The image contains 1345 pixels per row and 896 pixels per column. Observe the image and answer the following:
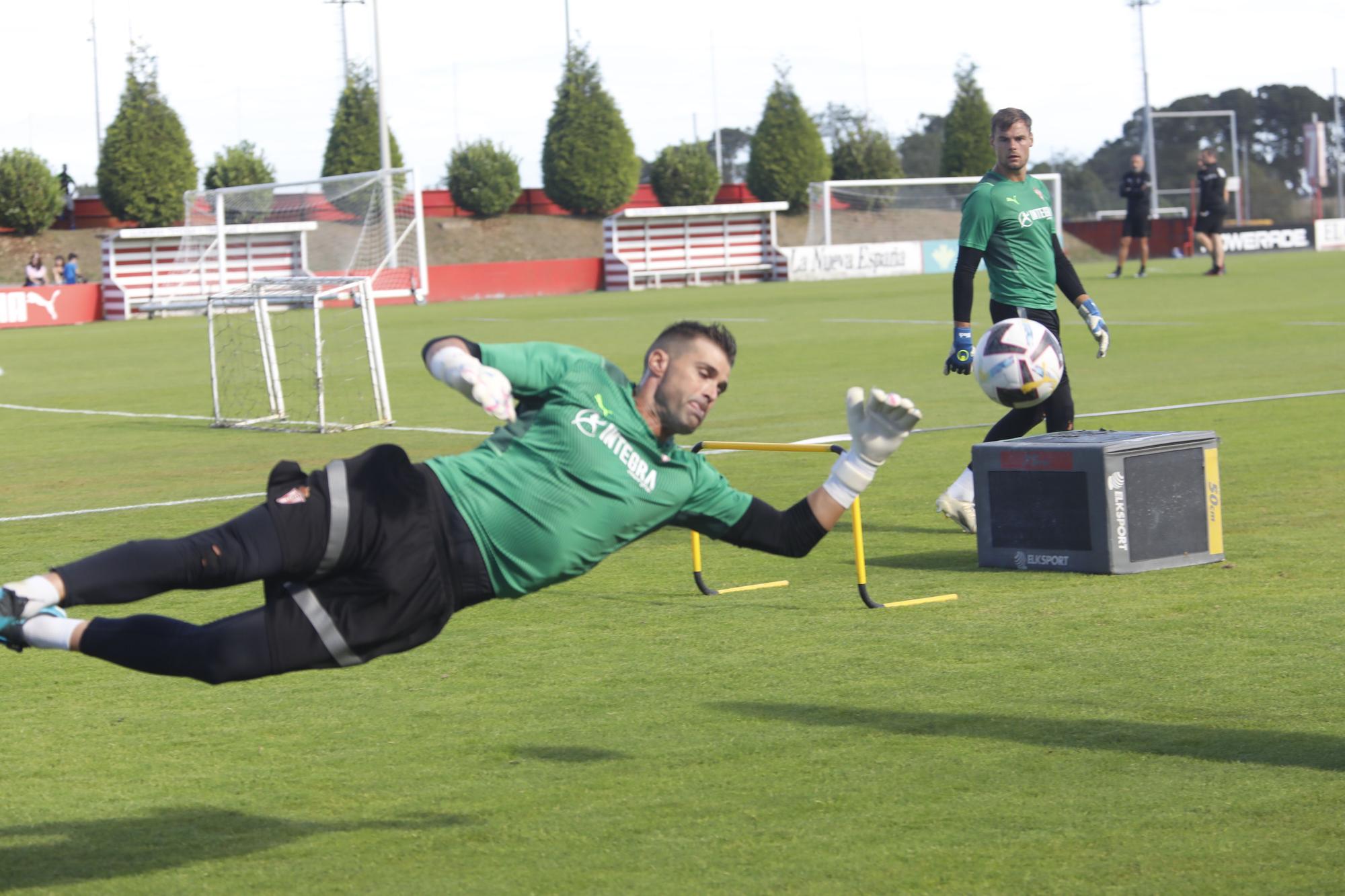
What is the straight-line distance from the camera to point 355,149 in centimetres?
6288

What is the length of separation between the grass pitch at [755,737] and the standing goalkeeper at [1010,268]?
0.79 m

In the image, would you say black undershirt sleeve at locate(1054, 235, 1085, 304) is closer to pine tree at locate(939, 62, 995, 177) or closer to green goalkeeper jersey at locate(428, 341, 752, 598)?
green goalkeeper jersey at locate(428, 341, 752, 598)

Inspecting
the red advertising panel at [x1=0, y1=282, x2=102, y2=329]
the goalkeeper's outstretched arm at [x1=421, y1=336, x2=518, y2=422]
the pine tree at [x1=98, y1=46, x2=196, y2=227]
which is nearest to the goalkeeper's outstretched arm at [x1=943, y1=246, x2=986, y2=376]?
the goalkeeper's outstretched arm at [x1=421, y1=336, x2=518, y2=422]

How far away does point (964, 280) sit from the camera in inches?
409

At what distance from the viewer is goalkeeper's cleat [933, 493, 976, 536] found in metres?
10.3

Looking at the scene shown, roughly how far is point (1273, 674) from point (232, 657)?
4.01 metres

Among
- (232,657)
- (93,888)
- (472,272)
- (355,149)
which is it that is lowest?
(93,888)

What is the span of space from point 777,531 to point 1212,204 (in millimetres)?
36134

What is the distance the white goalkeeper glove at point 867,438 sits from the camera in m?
5.21

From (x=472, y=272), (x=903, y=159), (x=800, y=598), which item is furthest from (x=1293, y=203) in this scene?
(x=800, y=598)

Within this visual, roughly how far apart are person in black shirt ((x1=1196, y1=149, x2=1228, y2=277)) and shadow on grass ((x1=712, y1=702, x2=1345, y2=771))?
3366 cm

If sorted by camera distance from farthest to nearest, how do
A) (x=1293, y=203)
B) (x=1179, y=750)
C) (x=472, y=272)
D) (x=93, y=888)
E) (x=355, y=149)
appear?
(x=1293, y=203) → (x=355, y=149) → (x=472, y=272) → (x=1179, y=750) → (x=93, y=888)

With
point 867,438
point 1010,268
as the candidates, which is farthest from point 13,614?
point 1010,268

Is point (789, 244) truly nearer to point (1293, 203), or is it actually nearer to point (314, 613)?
point (1293, 203)
